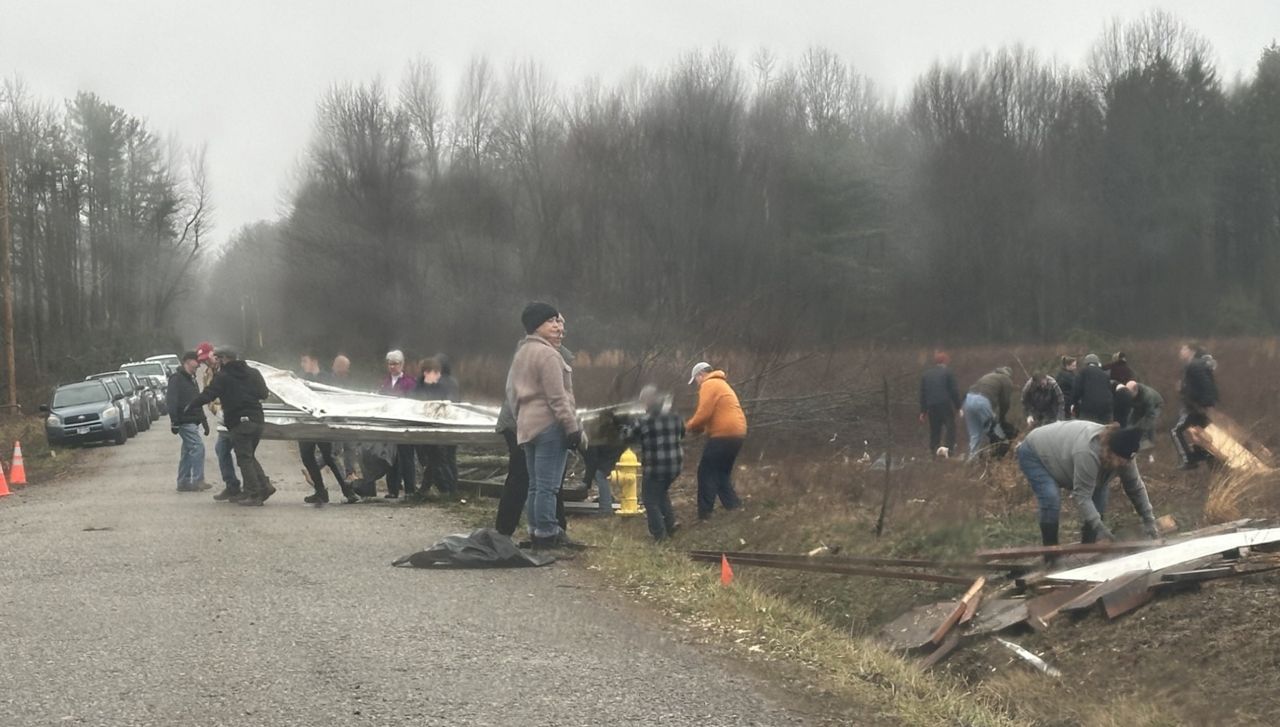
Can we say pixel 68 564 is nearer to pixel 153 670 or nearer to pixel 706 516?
pixel 153 670

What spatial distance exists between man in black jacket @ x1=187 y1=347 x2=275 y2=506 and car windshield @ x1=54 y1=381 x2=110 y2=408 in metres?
18.1

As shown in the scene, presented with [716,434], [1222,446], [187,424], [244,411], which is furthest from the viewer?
[187,424]

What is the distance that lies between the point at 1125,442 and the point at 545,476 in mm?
4237

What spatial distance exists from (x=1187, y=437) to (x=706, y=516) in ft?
27.0

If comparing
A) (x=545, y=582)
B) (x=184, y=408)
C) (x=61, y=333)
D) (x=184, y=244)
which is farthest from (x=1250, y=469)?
(x=184, y=244)

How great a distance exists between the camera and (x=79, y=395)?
108 ft

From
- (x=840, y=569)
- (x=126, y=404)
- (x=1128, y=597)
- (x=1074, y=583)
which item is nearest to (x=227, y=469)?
(x=840, y=569)

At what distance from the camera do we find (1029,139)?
49.5m

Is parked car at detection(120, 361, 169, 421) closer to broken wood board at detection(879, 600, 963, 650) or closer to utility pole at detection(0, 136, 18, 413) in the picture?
utility pole at detection(0, 136, 18, 413)

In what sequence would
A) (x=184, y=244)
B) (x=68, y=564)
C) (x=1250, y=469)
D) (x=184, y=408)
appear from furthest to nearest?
(x=184, y=244) → (x=184, y=408) → (x=1250, y=469) → (x=68, y=564)

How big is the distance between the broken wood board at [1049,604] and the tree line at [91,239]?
50.8m

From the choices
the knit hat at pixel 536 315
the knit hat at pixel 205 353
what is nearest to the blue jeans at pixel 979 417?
the knit hat at pixel 536 315

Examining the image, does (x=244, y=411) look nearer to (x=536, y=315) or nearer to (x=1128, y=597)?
(x=536, y=315)

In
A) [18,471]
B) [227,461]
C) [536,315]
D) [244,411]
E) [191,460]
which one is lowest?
[18,471]
